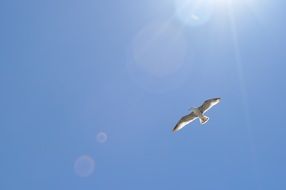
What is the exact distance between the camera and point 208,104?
56.8 meters

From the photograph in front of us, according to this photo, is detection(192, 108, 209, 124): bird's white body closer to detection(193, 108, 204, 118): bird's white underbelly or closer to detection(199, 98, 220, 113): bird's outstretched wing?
detection(193, 108, 204, 118): bird's white underbelly

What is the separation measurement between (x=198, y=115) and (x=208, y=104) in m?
1.46

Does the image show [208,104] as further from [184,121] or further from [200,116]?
[184,121]

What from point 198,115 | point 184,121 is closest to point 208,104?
point 198,115

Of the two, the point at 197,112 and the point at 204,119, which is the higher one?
the point at 197,112

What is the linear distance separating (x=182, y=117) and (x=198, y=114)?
69.8 inches

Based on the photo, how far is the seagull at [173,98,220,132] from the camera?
56.7 meters

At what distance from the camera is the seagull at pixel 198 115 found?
56.7 metres

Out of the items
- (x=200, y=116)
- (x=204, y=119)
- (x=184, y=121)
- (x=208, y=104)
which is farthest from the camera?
(x=184, y=121)

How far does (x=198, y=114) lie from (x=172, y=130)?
2.78m

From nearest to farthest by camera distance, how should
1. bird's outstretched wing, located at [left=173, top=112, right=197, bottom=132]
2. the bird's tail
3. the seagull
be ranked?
the seagull < the bird's tail < bird's outstretched wing, located at [left=173, top=112, right=197, bottom=132]

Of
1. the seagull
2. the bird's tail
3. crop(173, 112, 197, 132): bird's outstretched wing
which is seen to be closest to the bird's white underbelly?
the seagull

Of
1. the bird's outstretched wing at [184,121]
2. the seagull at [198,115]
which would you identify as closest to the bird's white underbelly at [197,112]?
the seagull at [198,115]

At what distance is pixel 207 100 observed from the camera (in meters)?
56.8
